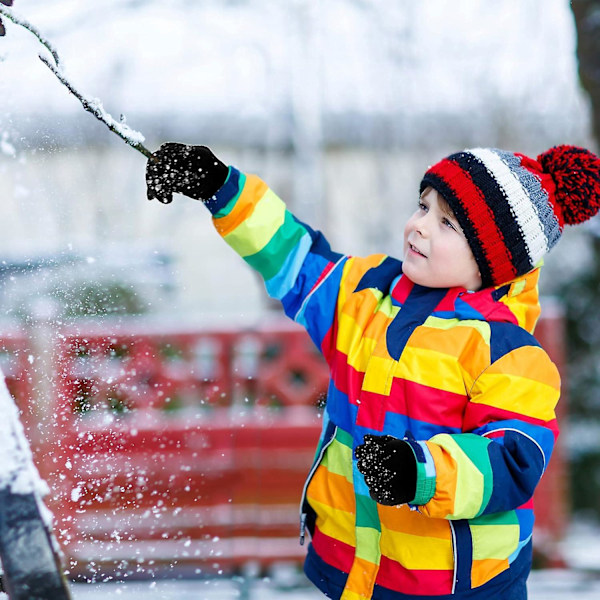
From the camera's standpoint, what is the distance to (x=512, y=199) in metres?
1.04

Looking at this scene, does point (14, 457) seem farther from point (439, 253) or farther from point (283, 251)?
point (439, 253)

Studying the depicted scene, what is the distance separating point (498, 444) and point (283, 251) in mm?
450

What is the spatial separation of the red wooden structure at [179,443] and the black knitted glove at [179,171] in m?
0.31

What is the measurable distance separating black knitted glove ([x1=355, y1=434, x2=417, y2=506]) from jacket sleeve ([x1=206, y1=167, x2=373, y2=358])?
0.32 meters

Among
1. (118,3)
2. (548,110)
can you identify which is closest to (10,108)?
(118,3)

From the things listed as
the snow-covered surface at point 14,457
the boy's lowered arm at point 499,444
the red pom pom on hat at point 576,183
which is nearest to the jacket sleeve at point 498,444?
the boy's lowered arm at point 499,444

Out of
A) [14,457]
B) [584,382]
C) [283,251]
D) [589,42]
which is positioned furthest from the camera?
[584,382]

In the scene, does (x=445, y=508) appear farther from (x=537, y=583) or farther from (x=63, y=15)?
(x=537, y=583)

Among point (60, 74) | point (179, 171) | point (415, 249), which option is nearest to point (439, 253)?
point (415, 249)

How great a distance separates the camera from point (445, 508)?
2.91 feet

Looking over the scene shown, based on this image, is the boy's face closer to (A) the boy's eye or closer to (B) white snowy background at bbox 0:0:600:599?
(A) the boy's eye

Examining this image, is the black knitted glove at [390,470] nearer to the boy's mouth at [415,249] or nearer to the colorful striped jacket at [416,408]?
the colorful striped jacket at [416,408]

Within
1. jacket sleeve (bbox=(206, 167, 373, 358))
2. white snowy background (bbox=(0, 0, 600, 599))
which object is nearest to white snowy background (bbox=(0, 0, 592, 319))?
white snowy background (bbox=(0, 0, 600, 599))

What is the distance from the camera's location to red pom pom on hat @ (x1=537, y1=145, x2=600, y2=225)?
1094mm
